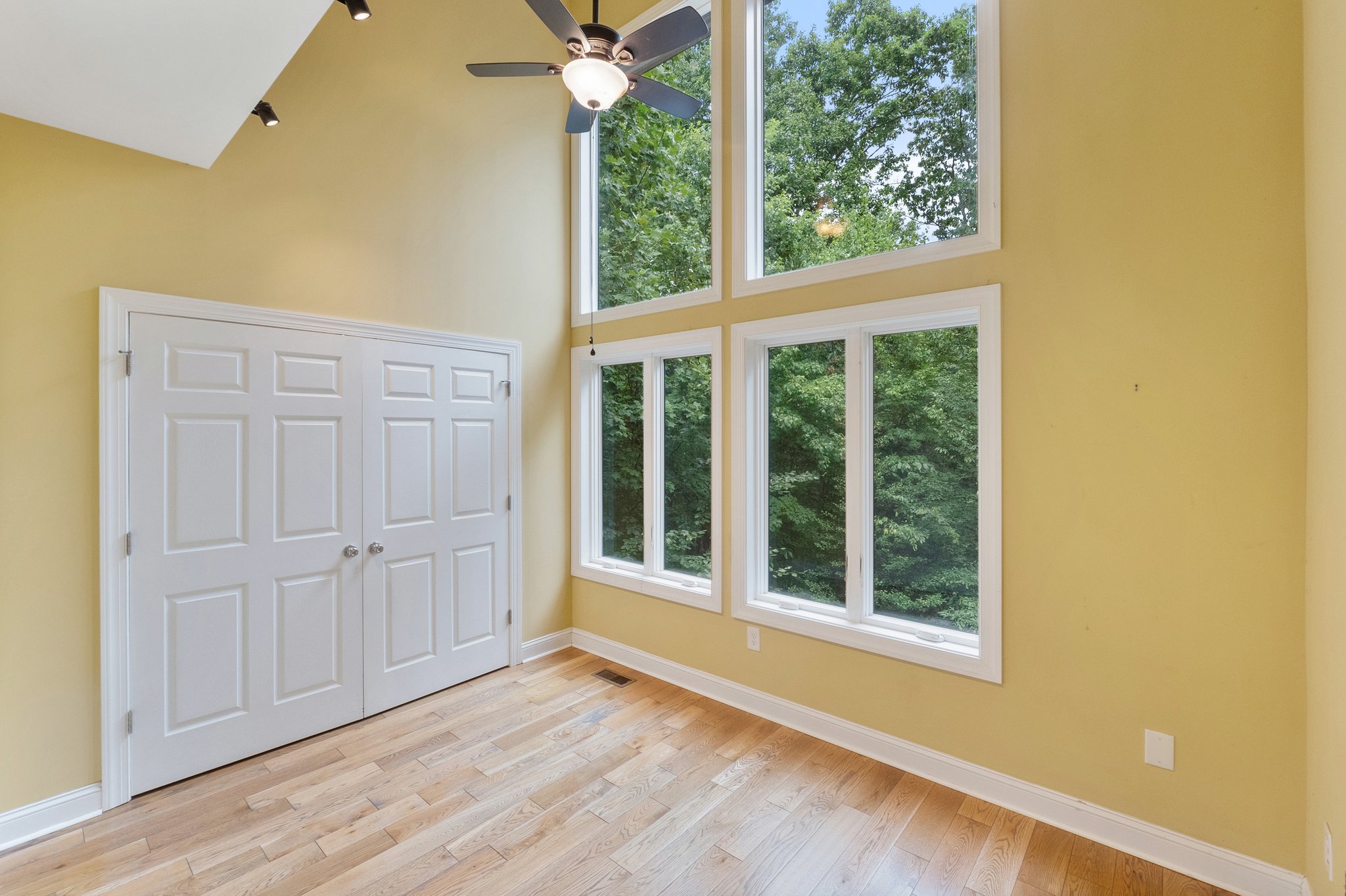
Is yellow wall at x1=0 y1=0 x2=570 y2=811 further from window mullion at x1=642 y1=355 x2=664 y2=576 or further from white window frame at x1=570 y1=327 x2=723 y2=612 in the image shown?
window mullion at x1=642 y1=355 x2=664 y2=576

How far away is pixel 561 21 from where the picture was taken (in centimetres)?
186

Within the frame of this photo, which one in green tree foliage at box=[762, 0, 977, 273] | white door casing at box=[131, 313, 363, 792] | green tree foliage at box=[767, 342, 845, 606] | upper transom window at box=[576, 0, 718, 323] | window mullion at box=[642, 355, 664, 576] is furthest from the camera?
window mullion at box=[642, 355, 664, 576]

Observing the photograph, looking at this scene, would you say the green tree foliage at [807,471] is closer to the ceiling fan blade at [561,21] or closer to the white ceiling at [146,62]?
the ceiling fan blade at [561,21]

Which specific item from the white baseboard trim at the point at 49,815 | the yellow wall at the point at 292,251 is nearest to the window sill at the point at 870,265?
the yellow wall at the point at 292,251

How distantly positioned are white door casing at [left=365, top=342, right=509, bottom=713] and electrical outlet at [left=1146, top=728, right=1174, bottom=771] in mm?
3159

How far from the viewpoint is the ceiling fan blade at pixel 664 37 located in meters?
1.86

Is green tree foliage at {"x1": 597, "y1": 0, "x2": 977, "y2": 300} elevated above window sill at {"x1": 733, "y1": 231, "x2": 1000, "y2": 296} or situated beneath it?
elevated above

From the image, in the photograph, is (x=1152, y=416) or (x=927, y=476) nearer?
(x=1152, y=416)

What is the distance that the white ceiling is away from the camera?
5.23 feet

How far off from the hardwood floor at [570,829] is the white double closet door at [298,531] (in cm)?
27

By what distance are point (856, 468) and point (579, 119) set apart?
199 centimetres

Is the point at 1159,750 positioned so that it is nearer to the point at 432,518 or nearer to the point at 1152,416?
the point at 1152,416

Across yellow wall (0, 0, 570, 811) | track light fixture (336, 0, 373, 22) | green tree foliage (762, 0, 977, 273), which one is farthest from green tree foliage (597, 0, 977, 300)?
track light fixture (336, 0, 373, 22)

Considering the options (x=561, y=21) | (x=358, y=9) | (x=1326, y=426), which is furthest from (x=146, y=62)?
(x=1326, y=426)
